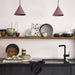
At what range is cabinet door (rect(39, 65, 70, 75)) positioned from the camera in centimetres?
305

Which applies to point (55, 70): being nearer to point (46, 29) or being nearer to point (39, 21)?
point (46, 29)

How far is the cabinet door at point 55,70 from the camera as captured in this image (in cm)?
305

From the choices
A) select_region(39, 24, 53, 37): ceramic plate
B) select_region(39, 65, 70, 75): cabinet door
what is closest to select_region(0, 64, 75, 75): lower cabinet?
select_region(39, 65, 70, 75): cabinet door

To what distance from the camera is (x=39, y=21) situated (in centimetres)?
363

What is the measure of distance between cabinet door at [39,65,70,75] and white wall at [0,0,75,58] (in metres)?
0.60

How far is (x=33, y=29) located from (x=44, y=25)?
0.80 feet

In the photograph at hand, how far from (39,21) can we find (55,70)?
111cm

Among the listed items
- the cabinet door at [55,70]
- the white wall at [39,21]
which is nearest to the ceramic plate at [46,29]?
the white wall at [39,21]

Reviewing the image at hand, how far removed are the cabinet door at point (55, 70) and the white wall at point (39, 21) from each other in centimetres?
60

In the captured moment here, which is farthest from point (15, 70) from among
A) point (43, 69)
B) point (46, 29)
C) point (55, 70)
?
point (46, 29)

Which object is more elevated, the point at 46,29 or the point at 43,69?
the point at 46,29

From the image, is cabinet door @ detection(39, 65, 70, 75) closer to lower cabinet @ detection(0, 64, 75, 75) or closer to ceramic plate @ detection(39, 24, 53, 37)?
lower cabinet @ detection(0, 64, 75, 75)

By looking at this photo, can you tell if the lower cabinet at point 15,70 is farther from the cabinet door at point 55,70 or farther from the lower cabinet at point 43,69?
the cabinet door at point 55,70

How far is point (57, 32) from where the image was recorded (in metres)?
3.65
